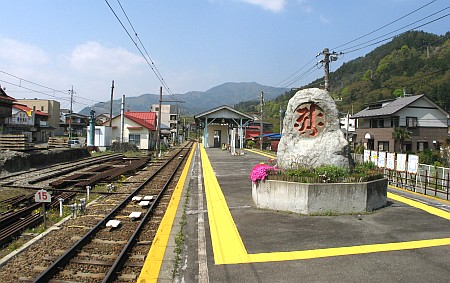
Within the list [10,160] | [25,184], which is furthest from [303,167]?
[10,160]

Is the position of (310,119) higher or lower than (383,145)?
higher

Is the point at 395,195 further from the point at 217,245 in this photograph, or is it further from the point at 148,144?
the point at 148,144

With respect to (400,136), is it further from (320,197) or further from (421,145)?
(320,197)

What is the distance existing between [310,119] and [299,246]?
4.86 m

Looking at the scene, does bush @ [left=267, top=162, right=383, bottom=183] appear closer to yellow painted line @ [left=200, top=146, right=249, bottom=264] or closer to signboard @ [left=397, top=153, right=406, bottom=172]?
yellow painted line @ [left=200, top=146, right=249, bottom=264]

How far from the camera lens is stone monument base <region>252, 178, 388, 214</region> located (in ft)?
26.7

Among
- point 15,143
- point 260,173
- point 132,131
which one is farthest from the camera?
point 132,131

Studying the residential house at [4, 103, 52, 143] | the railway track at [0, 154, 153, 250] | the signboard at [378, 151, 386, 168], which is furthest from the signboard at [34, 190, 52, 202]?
the residential house at [4, 103, 52, 143]

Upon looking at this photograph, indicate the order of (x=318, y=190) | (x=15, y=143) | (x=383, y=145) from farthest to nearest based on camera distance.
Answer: (x=383, y=145), (x=15, y=143), (x=318, y=190)

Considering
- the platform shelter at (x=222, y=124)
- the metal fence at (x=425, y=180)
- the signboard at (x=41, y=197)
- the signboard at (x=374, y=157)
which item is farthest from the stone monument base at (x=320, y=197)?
the platform shelter at (x=222, y=124)

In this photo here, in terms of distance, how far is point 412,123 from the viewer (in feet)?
112

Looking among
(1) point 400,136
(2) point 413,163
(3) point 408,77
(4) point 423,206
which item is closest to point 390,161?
(2) point 413,163

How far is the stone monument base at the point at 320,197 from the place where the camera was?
320 inches

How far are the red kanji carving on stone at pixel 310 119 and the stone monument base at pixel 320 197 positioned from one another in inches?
83.3
